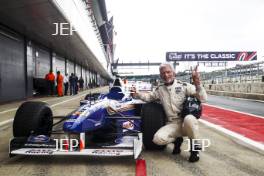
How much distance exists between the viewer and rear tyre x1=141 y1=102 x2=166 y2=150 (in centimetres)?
461

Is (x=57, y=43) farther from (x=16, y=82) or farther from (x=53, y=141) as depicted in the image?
(x=53, y=141)

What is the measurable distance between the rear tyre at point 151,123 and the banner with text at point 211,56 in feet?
219

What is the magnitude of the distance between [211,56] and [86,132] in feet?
234

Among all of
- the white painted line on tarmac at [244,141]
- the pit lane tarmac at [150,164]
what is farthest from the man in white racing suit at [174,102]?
the white painted line on tarmac at [244,141]

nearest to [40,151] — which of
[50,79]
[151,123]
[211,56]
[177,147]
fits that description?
[151,123]

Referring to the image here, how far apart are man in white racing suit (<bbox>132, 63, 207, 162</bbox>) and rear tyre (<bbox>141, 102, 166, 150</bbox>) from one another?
100 millimetres

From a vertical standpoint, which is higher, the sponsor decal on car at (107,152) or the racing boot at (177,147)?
the sponsor decal on car at (107,152)

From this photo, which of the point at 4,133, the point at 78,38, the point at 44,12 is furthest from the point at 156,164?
the point at 78,38

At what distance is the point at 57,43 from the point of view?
21.1 meters

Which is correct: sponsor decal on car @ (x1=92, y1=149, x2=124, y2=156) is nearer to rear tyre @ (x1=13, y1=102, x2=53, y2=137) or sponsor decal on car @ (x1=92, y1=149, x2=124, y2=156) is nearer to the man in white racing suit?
the man in white racing suit

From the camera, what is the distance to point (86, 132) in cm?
447

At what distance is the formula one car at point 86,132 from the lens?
397 centimetres

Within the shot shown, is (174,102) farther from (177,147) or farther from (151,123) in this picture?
(177,147)

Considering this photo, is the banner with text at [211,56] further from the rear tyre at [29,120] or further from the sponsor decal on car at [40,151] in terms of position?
the sponsor decal on car at [40,151]
